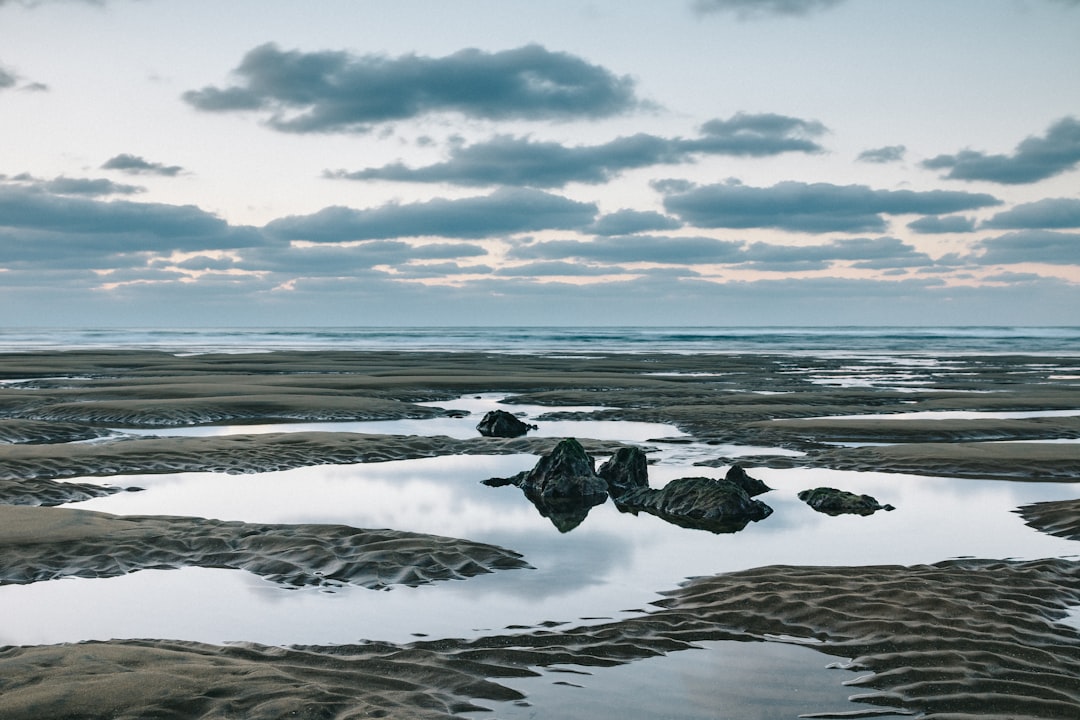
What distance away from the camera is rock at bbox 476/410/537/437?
24.2m

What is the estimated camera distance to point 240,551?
11.4 m

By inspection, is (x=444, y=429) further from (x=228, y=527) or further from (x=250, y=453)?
(x=228, y=527)

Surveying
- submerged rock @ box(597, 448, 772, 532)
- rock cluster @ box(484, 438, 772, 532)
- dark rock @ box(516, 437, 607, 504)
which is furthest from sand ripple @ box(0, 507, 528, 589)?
dark rock @ box(516, 437, 607, 504)

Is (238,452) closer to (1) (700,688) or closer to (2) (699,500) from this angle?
(2) (699,500)

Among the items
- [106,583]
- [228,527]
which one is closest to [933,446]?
[228,527]

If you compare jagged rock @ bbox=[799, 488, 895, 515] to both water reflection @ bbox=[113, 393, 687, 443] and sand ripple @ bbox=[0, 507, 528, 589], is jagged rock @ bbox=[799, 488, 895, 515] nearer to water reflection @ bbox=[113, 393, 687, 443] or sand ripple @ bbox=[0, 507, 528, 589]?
sand ripple @ bbox=[0, 507, 528, 589]

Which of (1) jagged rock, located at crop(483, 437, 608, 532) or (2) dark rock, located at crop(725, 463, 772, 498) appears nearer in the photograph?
(1) jagged rock, located at crop(483, 437, 608, 532)

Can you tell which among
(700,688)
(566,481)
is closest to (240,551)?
(566,481)

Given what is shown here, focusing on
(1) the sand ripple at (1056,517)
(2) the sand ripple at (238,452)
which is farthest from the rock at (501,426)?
(1) the sand ripple at (1056,517)

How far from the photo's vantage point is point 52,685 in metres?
6.49

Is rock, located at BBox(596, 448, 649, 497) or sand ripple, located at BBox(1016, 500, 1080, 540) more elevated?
rock, located at BBox(596, 448, 649, 497)

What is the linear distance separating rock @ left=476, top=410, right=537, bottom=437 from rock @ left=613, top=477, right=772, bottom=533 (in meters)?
9.11

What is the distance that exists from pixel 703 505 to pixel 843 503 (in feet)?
7.89

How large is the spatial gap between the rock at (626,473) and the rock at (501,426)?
23.9 feet
